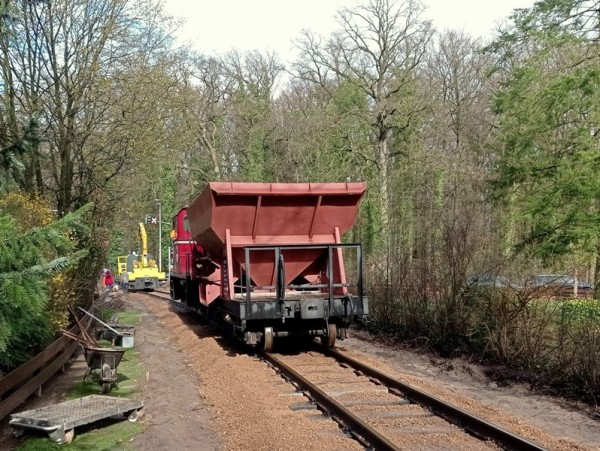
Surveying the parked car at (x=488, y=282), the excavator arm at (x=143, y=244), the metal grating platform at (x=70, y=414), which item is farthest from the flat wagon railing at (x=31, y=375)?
the excavator arm at (x=143, y=244)

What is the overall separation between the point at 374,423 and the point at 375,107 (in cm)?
2491

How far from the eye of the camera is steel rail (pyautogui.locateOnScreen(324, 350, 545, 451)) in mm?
5824

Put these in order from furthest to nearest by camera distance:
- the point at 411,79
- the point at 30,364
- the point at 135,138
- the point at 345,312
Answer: the point at 411,79
the point at 135,138
the point at 345,312
the point at 30,364

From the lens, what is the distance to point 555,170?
1662 centimetres

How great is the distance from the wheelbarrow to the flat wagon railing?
713 millimetres

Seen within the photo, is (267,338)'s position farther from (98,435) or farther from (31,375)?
(98,435)

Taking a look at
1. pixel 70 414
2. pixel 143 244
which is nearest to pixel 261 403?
pixel 70 414

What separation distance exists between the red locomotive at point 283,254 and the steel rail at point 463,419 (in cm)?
231

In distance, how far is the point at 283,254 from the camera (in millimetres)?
11914

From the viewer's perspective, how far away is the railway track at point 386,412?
6.06m

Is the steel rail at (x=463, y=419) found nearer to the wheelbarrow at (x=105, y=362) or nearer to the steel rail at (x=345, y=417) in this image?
the steel rail at (x=345, y=417)

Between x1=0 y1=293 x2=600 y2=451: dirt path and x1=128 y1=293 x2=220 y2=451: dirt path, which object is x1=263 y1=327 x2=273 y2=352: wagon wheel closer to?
x1=0 y1=293 x2=600 y2=451: dirt path

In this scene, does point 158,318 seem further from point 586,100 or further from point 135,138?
point 586,100

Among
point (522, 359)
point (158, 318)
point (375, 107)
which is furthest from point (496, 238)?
point (375, 107)
